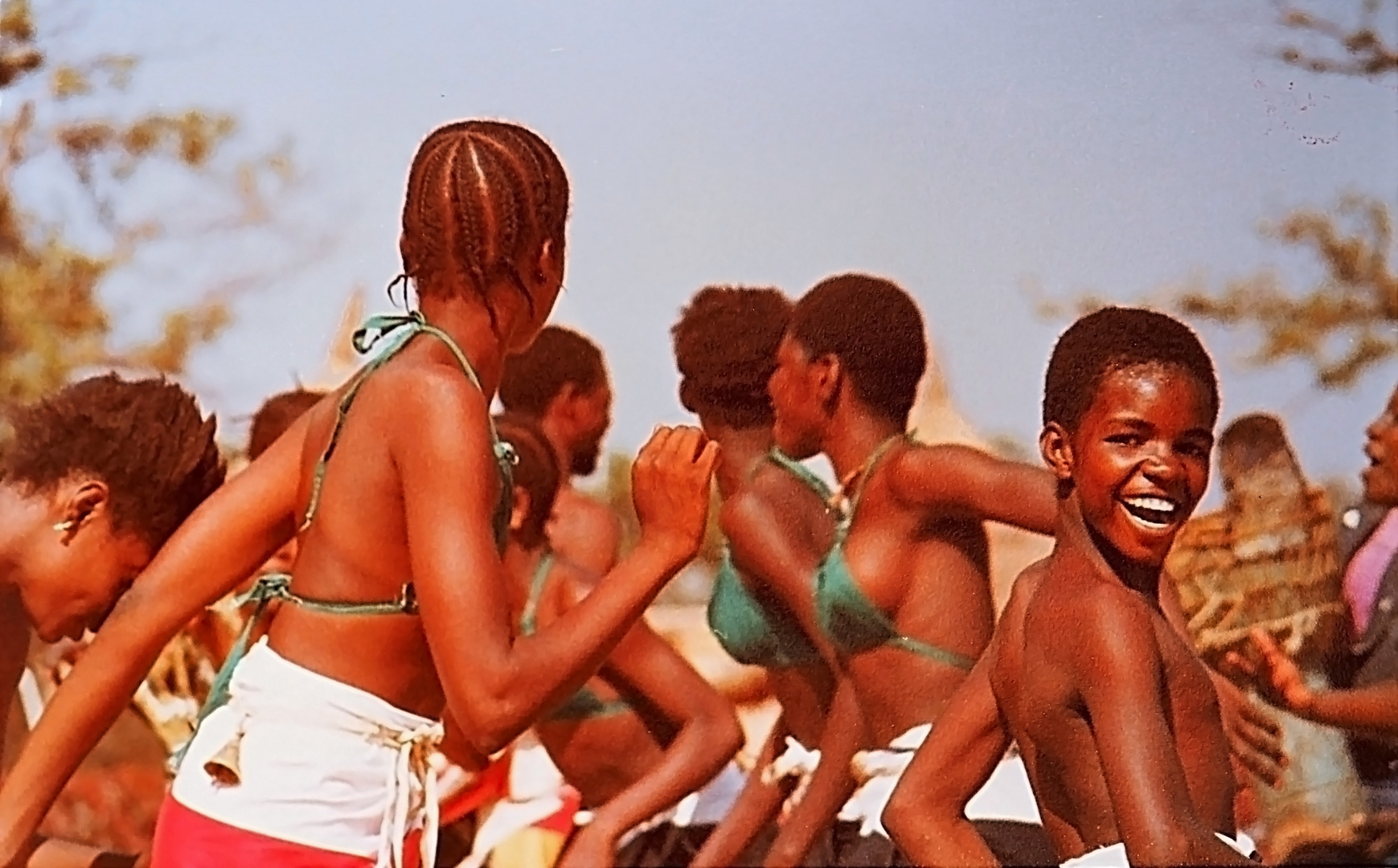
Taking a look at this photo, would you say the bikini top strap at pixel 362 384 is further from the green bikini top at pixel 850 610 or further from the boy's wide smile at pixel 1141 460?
the boy's wide smile at pixel 1141 460

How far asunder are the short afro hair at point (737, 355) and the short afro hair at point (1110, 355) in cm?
38

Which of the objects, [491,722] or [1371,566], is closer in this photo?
[491,722]

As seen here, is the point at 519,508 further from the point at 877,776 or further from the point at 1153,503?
the point at 1153,503

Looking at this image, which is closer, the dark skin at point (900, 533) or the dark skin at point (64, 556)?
the dark skin at point (900, 533)

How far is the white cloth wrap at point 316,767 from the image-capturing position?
6.07 ft

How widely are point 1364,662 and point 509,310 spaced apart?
4.07 feet

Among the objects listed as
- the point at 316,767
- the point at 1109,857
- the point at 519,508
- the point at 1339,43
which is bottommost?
the point at 316,767

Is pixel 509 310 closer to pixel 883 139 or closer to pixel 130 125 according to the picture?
pixel 883 139

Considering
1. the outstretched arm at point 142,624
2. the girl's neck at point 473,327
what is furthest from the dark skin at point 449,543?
the outstretched arm at point 142,624

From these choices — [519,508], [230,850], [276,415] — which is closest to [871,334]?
[519,508]

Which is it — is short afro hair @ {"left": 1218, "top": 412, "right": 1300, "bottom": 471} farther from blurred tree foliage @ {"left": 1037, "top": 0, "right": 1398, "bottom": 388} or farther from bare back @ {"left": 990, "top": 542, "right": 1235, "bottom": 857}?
bare back @ {"left": 990, "top": 542, "right": 1235, "bottom": 857}

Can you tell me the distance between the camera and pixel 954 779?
2.15m

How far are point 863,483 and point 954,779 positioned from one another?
1.34ft

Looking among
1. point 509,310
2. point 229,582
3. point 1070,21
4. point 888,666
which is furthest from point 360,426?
point 1070,21
